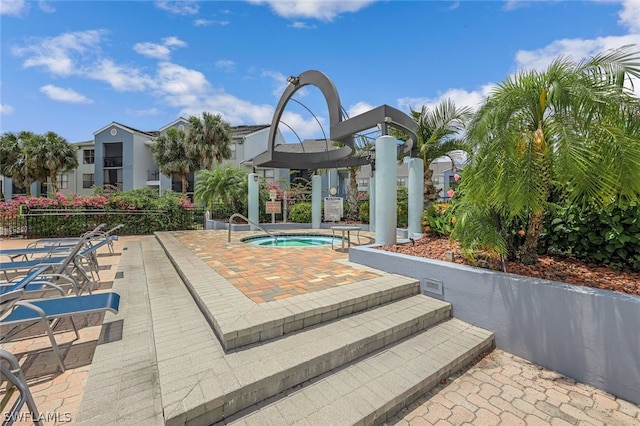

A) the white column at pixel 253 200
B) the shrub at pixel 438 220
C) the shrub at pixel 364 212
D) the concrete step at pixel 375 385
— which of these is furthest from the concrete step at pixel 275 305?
the shrub at pixel 364 212

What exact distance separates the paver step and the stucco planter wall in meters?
0.51

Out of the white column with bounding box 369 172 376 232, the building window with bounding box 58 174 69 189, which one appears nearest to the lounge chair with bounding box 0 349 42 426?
the white column with bounding box 369 172 376 232

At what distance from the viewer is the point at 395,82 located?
10.6 m

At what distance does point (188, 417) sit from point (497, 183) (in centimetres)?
413

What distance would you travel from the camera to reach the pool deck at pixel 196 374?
2.44 meters

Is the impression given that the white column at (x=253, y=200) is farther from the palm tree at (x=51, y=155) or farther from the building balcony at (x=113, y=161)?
the building balcony at (x=113, y=161)

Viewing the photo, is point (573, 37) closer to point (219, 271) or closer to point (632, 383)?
point (632, 383)

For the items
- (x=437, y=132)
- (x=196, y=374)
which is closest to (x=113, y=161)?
(x=437, y=132)

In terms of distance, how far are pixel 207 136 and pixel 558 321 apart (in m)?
28.5

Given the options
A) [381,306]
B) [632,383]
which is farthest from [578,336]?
[381,306]

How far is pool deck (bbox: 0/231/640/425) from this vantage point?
244cm

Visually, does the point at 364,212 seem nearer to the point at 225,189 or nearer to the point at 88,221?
the point at 225,189

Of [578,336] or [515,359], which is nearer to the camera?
[578,336]

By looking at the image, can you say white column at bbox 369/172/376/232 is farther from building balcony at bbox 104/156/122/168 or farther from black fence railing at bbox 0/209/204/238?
building balcony at bbox 104/156/122/168
